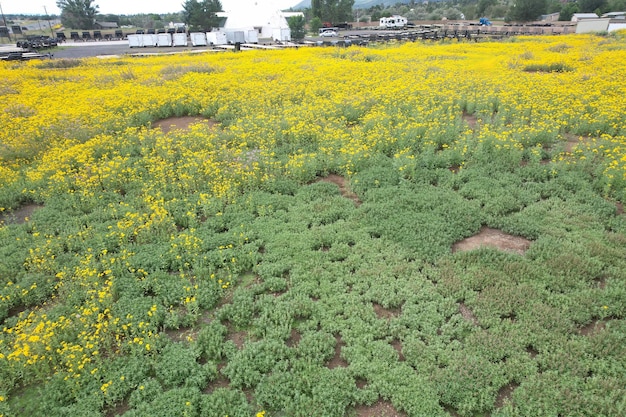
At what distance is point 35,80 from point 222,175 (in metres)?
18.1

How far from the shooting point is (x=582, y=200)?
784 cm

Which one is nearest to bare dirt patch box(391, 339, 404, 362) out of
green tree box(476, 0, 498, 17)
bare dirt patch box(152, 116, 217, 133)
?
bare dirt patch box(152, 116, 217, 133)

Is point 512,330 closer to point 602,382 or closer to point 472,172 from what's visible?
point 602,382

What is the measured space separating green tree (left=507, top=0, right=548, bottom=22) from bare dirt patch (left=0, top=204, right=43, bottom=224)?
66378 millimetres

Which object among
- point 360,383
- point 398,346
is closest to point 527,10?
point 398,346

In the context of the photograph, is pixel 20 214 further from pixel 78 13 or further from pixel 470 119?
pixel 78 13

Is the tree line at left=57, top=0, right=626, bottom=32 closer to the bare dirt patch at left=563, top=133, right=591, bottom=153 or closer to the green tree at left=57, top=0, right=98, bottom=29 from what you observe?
the green tree at left=57, top=0, right=98, bottom=29

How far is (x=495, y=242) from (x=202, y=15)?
64.6m

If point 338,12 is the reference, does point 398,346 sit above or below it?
below

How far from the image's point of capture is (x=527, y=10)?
185 ft

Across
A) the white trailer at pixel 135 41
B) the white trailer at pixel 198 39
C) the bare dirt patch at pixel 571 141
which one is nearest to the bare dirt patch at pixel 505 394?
the bare dirt patch at pixel 571 141

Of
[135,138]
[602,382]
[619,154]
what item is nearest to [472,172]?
[619,154]

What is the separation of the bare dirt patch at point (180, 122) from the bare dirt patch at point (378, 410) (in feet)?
37.1

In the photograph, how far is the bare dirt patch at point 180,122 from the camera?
13566mm
